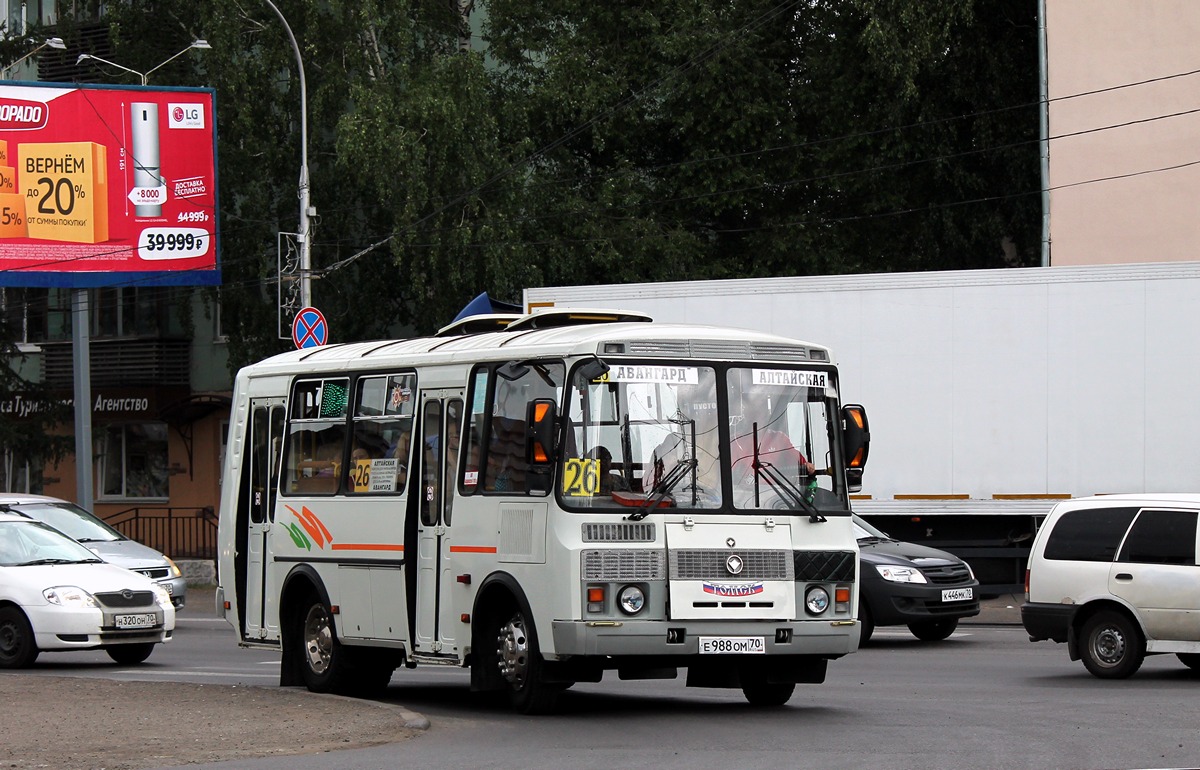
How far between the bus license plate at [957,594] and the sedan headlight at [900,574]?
264 mm

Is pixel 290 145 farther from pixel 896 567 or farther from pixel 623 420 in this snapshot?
pixel 623 420

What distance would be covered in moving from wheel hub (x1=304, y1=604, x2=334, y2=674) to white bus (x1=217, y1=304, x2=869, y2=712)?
0.25 m

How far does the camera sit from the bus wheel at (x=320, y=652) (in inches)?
604

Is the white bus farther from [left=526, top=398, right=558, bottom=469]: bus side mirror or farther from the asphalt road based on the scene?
the asphalt road

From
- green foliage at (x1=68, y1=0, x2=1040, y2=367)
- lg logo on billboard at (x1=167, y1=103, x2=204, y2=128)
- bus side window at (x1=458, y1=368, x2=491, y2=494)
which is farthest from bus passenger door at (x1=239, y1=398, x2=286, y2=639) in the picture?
green foliage at (x1=68, y1=0, x2=1040, y2=367)

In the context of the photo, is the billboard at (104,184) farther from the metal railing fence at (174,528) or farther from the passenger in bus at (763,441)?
the passenger in bus at (763,441)

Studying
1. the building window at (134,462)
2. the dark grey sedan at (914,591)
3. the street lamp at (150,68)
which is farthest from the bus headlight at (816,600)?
the building window at (134,462)

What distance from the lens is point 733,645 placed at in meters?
12.8

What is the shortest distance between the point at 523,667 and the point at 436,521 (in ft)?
5.03

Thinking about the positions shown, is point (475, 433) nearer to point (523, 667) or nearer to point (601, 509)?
point (601, 509)

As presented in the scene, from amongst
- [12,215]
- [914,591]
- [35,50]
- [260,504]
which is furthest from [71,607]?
[35,50]

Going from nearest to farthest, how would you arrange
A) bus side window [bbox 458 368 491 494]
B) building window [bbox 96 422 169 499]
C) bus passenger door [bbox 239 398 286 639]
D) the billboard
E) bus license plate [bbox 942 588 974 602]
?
bus side window [bbox 458 368 491 494] → bus passenger door [bbox 239 398 286 639] → bus license plate [bbox 942 588 974 602] → the billboard → building window [bbox 96 422 169 499]

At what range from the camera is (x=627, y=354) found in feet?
42.9

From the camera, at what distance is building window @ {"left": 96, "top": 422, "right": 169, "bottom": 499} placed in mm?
43969
